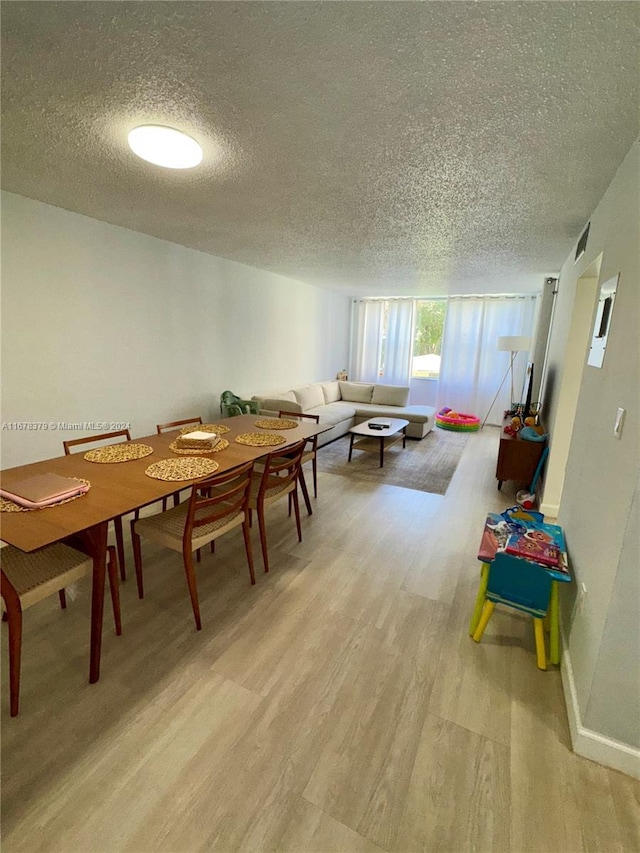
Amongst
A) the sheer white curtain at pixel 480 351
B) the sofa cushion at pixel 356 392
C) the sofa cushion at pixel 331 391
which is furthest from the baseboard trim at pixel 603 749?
the sheer white curtain at pixel 480 351

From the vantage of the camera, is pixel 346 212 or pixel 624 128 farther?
pixel 346 212

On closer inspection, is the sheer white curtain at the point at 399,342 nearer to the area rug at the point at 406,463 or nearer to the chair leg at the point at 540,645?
the area rug at the point at 406,463

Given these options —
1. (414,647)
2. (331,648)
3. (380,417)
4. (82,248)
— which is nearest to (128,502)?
(331,648)

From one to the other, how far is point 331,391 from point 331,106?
16.6ft

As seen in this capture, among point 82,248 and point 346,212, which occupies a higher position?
point 346,212

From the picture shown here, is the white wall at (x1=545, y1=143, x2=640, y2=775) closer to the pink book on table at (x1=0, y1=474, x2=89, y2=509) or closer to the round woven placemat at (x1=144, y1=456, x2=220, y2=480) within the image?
the round woven placemat at (x1=144, y1=456, x2=220, y2=480)

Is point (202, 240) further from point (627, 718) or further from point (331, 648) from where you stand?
point (627, 718)

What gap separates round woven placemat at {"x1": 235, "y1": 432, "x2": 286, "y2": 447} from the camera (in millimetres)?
2523

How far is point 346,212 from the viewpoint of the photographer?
2623 mm

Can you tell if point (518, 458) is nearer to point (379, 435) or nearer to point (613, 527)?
point (379, 435)

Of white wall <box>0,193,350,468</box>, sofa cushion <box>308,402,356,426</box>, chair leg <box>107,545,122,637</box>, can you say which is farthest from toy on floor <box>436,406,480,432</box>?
chair leg <box>107,545,122,637</box>

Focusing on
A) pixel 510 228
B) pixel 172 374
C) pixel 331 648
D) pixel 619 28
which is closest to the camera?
pixel 619 28

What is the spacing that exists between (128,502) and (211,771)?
3.37ft

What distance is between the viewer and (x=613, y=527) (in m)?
1.28
